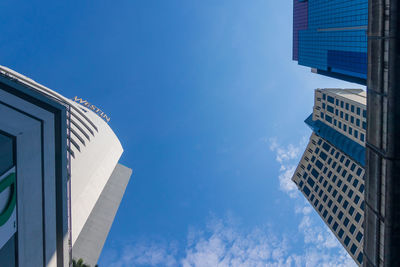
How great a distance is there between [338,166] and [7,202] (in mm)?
62435

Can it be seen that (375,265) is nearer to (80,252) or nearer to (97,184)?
(97,184)

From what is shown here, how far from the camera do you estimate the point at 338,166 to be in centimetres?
5328

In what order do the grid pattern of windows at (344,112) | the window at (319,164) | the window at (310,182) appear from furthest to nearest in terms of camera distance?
the window at (310,182) → the window at (319,164) → the grid pattern of windows at (344,112)

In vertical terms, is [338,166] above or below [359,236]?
above

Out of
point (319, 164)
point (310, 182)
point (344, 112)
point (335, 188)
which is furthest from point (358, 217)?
point (344, 112)

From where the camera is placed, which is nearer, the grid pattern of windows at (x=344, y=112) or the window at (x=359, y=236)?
the window at (x=359, y=236)

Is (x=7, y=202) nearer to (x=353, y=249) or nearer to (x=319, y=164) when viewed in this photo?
(x=353, y=249)

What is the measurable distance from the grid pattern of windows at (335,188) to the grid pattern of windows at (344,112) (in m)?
6.19

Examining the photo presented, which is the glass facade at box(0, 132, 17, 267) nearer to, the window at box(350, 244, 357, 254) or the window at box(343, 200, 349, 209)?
the window at box(350, 244, 357, 254)

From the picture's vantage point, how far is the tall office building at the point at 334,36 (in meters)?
64.4

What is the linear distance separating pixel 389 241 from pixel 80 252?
169ft

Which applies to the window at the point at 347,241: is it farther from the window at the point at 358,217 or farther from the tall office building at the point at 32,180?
the tall office building at the point at 32,180

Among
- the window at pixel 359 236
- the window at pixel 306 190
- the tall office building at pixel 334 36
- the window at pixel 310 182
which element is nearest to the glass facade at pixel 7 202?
the window at pixel 359 236

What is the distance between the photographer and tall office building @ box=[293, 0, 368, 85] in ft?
211
